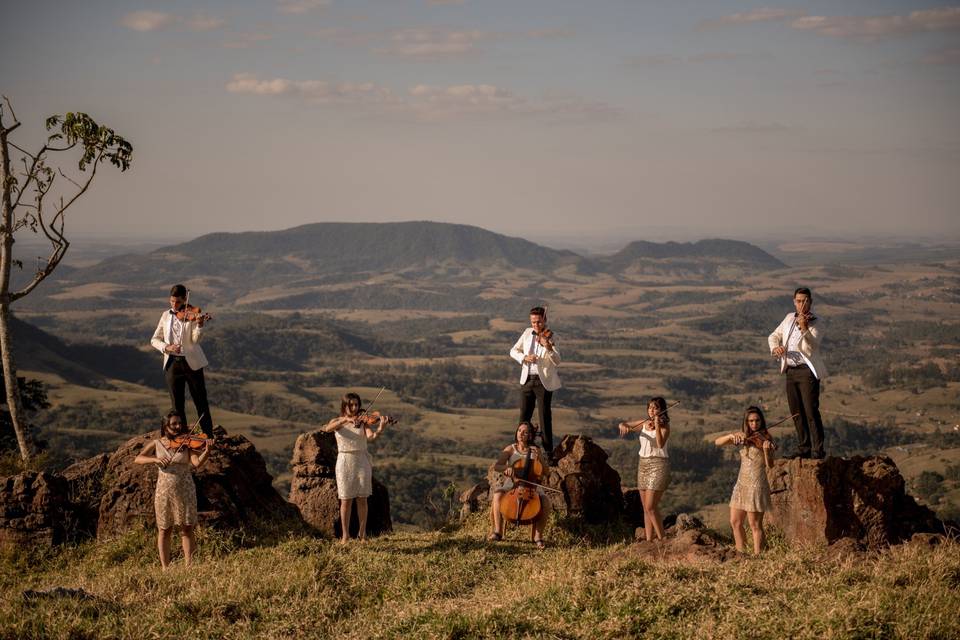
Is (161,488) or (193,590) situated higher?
(161,488)

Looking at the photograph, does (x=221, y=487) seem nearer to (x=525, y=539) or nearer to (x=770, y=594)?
(x=525, y=539)

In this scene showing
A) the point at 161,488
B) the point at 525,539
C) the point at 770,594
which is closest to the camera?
the point at 770,594

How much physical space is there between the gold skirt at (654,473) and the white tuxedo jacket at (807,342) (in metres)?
2.70

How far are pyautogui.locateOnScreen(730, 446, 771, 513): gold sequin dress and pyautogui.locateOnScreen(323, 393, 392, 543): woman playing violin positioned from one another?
18.5ft

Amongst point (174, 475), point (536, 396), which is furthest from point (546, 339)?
point (174, 475)

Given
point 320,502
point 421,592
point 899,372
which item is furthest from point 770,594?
point 899,372

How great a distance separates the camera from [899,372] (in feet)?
596

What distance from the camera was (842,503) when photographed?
14055 mm

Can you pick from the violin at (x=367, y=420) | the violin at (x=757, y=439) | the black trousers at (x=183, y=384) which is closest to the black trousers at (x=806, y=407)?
the violin at (x=757, y=439)

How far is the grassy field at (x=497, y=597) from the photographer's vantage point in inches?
353

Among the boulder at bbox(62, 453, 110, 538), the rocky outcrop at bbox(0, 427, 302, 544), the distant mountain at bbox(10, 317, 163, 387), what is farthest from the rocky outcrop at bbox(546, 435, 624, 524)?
the distant mountain at bbox(10, 317, 163, 387)

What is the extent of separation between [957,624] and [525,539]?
6768mm

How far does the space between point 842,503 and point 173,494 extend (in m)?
10.7

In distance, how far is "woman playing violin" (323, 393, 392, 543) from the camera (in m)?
13.2
